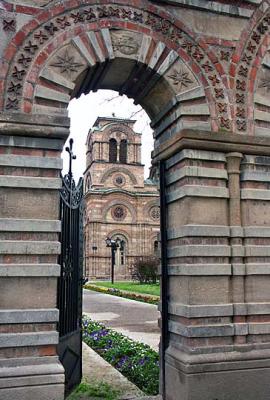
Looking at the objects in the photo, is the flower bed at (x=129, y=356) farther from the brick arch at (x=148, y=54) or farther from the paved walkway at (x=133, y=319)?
the brick arch at (x=148, y=54)

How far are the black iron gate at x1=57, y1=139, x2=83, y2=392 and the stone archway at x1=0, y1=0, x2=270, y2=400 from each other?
0.99 m

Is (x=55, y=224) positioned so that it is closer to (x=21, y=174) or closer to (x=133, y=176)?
(x=21, y=174)

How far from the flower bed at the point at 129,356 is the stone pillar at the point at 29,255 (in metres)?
2.35

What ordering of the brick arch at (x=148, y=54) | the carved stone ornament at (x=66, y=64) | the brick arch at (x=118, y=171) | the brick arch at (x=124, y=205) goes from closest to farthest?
1. the brick arch at (x=148, y=54)
2. the carved stone ornament at (x=66, y=64)
3. the brick arch at (x=124, y=205)
4. the brick arch at (x=118, y=171)

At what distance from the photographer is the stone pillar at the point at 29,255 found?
5516 mm

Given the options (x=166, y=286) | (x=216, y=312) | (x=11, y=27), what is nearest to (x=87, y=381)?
(x=166, y=286)

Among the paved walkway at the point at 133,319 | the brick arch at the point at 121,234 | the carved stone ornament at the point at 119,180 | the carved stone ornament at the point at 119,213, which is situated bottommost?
the paved walkway at the point at 133,319

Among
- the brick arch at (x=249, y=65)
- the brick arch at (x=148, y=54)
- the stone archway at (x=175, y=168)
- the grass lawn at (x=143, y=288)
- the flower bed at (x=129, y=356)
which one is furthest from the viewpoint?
the grass lawn at (x=143, y=288)

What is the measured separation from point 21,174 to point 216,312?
3.26m

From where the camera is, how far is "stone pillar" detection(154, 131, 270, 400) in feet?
20.3

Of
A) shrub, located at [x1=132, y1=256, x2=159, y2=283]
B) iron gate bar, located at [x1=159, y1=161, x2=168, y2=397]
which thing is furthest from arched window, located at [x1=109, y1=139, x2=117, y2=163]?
iron gate bar, located at [x1=159, y1=161, x2=168, y2=397]

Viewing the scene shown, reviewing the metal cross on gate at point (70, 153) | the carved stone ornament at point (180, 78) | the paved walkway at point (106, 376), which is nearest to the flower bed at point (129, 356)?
the paved walkway at point (106, 376)

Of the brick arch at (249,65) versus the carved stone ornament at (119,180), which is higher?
the carved stone ornament at (119,180)

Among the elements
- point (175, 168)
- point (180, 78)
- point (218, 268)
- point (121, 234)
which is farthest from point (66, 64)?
point (121, 234)
